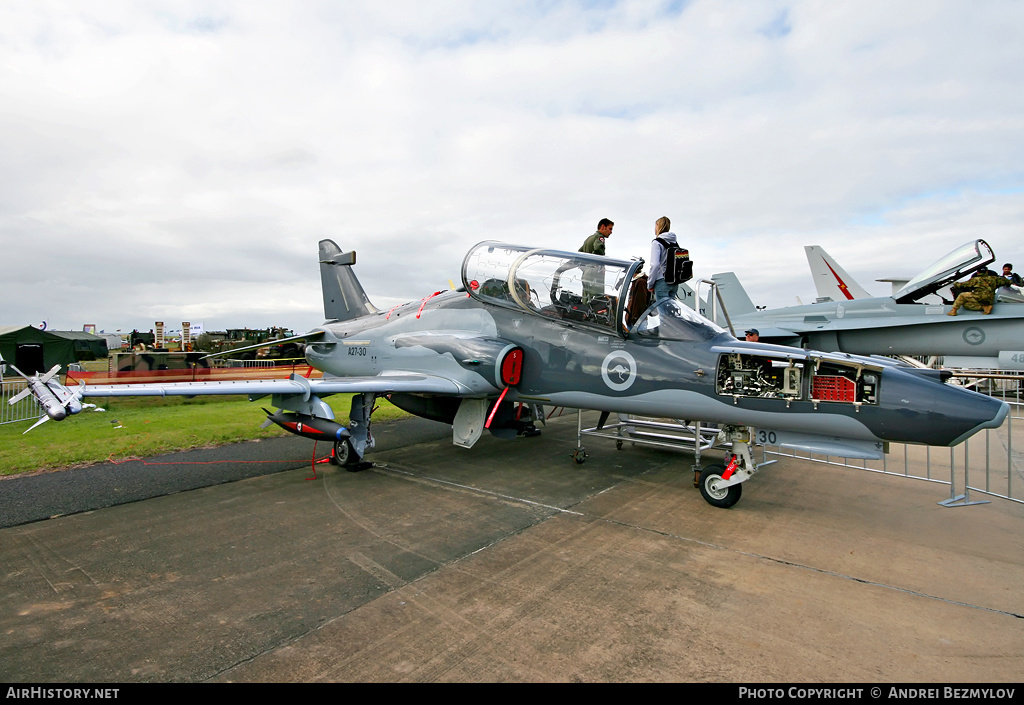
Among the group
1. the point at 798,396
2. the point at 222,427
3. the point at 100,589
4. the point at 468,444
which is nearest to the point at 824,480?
the point at 798,396

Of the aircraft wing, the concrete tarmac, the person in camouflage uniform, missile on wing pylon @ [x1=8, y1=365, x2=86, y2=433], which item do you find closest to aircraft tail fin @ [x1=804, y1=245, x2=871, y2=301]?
the person in camouflage uniform

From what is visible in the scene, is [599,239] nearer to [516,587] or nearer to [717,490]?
[717,490]

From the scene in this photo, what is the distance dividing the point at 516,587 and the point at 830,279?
20790 millimetres

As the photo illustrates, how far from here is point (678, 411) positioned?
16.5 feet

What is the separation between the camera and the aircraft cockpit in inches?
215

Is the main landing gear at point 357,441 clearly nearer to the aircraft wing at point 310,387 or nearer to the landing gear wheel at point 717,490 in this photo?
the aircraft wing at point 310,387

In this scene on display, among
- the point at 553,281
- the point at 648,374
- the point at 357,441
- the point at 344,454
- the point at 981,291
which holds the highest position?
the point at 981,291

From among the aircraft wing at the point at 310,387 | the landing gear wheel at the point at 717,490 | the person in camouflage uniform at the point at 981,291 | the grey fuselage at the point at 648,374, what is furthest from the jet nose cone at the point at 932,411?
the person in camouflage uniform at the point at 981,291

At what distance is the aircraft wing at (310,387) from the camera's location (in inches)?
212

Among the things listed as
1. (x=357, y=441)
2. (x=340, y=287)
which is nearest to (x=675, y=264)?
(x=357, y=441)

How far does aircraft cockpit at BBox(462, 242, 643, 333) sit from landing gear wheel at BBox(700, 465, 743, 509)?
1.80 m

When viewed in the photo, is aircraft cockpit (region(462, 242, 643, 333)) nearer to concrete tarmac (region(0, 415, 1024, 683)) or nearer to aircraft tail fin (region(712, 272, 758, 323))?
concrete tarmac (region(0, 415, 1024, 683))

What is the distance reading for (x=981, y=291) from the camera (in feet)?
38.5

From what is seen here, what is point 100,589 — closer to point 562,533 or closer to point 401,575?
point 401,575
